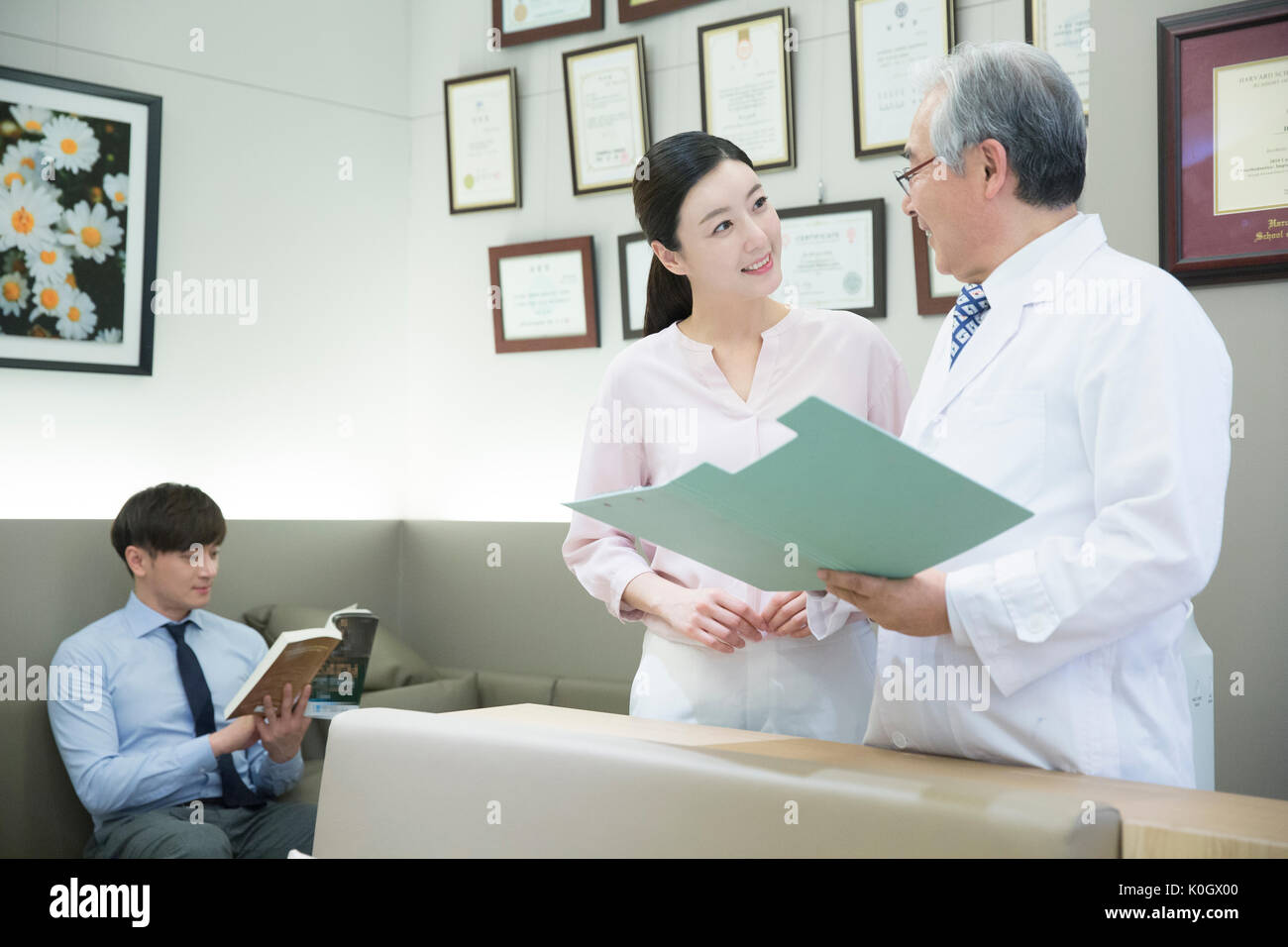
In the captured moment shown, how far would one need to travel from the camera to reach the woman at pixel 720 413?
5.64 feet

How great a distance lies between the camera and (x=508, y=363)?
4.32 metres

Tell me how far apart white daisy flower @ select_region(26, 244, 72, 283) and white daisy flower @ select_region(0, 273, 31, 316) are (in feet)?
0.14

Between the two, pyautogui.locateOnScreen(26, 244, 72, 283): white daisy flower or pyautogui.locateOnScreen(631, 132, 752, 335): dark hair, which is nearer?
pyautogui.locateOnScreen(631, 132, 752, 335): dark hair

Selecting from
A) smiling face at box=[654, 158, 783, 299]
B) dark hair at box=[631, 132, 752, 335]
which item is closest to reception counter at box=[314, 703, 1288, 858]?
smiling face at box=[654, 158, 783, 299]

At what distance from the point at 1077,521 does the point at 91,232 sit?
328 cm

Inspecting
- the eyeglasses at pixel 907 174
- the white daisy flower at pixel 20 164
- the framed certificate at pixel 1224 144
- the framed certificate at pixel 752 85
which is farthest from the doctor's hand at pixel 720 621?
the white daisy flower at pixel 20 164

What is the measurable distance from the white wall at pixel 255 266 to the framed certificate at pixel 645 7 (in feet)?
3.47

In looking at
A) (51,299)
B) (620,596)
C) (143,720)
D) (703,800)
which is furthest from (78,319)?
(703,800)

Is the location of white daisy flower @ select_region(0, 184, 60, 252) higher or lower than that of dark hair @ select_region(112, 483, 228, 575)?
higher

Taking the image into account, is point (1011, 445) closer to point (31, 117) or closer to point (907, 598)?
point (907, 598)

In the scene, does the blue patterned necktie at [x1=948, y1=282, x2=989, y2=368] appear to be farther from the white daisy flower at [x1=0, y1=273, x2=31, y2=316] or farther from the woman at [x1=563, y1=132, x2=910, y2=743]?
the white daisy flower at [x1=0, y1=273, x2=31, y2=316]

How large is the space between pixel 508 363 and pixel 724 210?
2554 millimetres

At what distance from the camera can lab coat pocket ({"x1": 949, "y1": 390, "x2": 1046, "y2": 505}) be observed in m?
1.20

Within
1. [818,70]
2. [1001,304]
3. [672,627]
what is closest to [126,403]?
[818,70]
